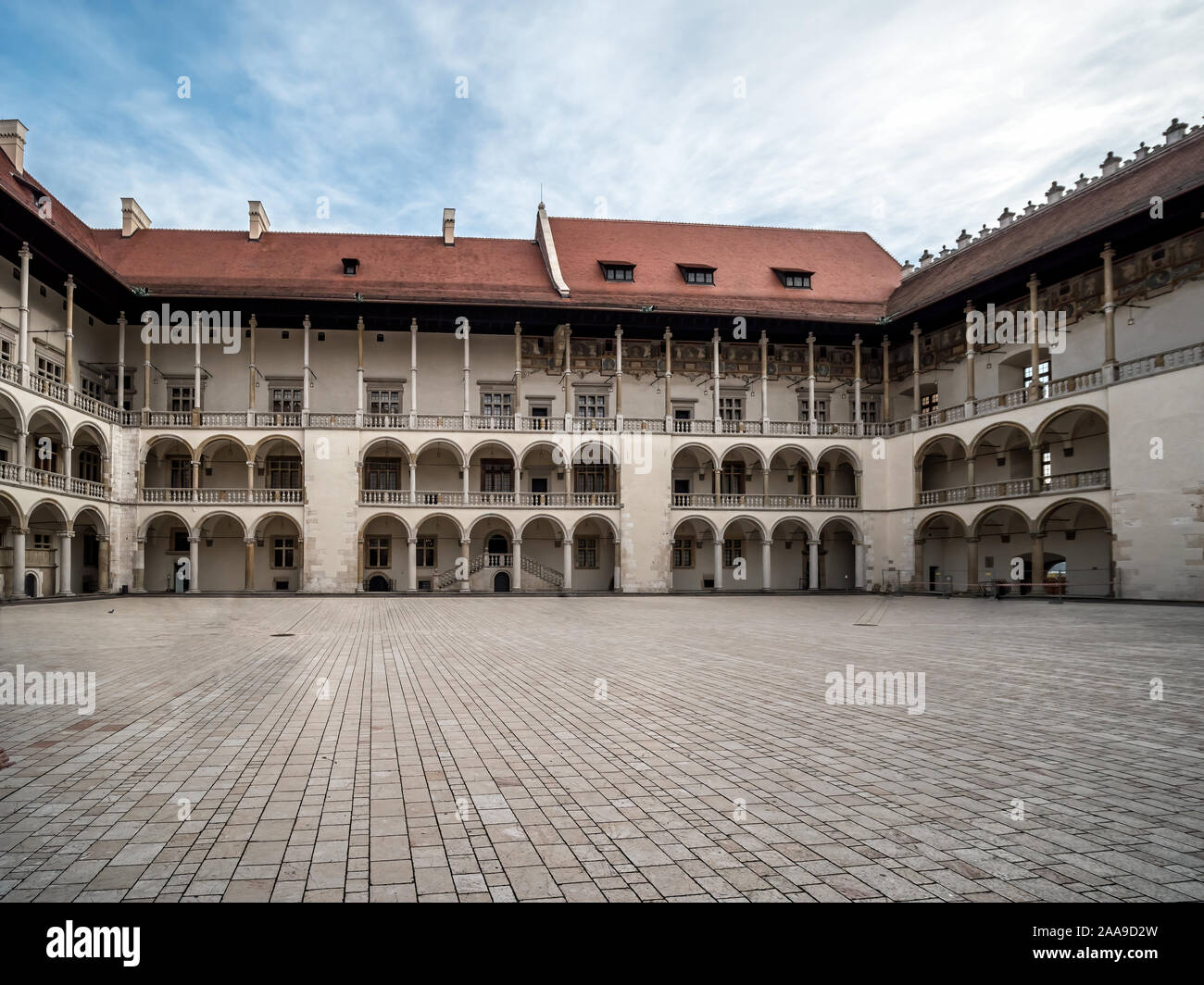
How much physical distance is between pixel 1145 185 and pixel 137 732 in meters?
34.8

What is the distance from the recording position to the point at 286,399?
126 ft

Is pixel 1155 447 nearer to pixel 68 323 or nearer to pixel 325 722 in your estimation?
pixel 325 722

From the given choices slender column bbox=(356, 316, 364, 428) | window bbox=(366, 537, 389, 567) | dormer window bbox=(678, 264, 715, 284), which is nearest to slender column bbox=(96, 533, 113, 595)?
window bbox=(366, 537, 389, 567)

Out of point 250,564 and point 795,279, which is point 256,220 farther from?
point 795,279

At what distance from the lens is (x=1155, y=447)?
26.1 m

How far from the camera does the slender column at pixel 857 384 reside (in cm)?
3966

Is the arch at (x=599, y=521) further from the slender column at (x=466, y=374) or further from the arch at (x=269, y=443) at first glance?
the arch at (x=269, y=443)

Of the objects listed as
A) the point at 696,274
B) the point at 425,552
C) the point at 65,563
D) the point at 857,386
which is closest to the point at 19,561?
the point at 65,563

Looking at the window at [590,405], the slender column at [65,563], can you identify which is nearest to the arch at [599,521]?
the window at [590,405]

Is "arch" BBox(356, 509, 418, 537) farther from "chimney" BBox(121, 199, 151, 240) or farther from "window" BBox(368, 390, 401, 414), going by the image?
"chimney" BBox(121, 199, 151, 240)

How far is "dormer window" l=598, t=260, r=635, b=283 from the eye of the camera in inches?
1604

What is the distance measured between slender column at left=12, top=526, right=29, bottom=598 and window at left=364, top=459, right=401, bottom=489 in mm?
13875

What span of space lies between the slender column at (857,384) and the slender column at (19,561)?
A: 117 feet
